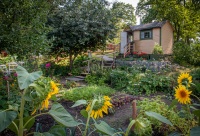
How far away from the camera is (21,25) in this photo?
3357mm

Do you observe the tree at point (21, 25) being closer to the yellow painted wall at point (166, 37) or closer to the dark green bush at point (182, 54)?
the dark green bush at point (182, 54)

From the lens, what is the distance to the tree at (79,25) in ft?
31.6

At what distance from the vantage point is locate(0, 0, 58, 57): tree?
320 cm

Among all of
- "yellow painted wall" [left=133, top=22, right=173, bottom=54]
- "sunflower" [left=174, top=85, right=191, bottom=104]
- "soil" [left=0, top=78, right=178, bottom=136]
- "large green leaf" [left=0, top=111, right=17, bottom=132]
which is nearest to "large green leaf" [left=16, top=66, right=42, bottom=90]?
"large green leaf" [left=0, top=111, right=17, bottom=132]

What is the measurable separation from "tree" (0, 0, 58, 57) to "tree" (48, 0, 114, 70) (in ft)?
18.7

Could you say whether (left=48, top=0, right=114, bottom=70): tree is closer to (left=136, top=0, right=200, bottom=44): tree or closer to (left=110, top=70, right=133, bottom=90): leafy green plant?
(left=110, top=70, right=133, bottom=90): leafy green plant

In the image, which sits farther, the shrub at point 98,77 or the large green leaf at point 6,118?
the shrub at point 98,77

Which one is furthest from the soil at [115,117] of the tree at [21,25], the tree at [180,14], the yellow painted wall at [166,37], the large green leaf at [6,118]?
the tree at [180,14]

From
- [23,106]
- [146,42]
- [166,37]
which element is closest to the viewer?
[23,106]

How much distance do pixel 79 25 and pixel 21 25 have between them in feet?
21.3

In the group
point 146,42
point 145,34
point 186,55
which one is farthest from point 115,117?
point 145,34

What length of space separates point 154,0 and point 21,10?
15.3 meters

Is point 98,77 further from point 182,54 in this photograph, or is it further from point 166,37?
point 166,37

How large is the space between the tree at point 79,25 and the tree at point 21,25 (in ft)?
18.7
